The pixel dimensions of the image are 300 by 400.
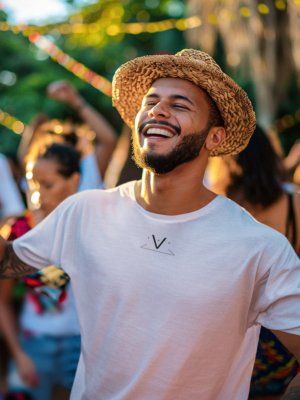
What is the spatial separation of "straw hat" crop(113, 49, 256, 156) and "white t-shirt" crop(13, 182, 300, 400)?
38 cm

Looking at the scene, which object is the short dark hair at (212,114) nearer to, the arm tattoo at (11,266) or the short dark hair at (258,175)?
the short dark hair at (258,175)

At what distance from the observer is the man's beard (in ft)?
6.16

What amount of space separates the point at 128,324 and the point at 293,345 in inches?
25.7

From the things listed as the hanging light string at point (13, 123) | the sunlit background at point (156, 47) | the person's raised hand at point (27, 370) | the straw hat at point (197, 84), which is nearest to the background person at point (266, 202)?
the straw hat at point (197, 84)

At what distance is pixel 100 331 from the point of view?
1.89 meters

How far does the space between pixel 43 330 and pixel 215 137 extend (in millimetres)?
1614

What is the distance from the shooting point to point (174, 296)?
69.3 inches

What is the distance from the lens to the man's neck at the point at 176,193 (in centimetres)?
194

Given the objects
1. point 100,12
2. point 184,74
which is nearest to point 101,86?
point 184,74

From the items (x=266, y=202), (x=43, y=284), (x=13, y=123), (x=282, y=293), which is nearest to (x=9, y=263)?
(x=43, y=284)

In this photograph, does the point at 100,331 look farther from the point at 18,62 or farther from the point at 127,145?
the point at 18,62

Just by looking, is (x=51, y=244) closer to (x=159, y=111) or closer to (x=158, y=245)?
(x=158, y=245)

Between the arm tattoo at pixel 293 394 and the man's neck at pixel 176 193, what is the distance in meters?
0.80

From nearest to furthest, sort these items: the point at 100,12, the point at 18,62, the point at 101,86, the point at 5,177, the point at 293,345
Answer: the point at 293,345
the point at 5,177
the point at 101,86
the point at 100,12
the point at 18,62
